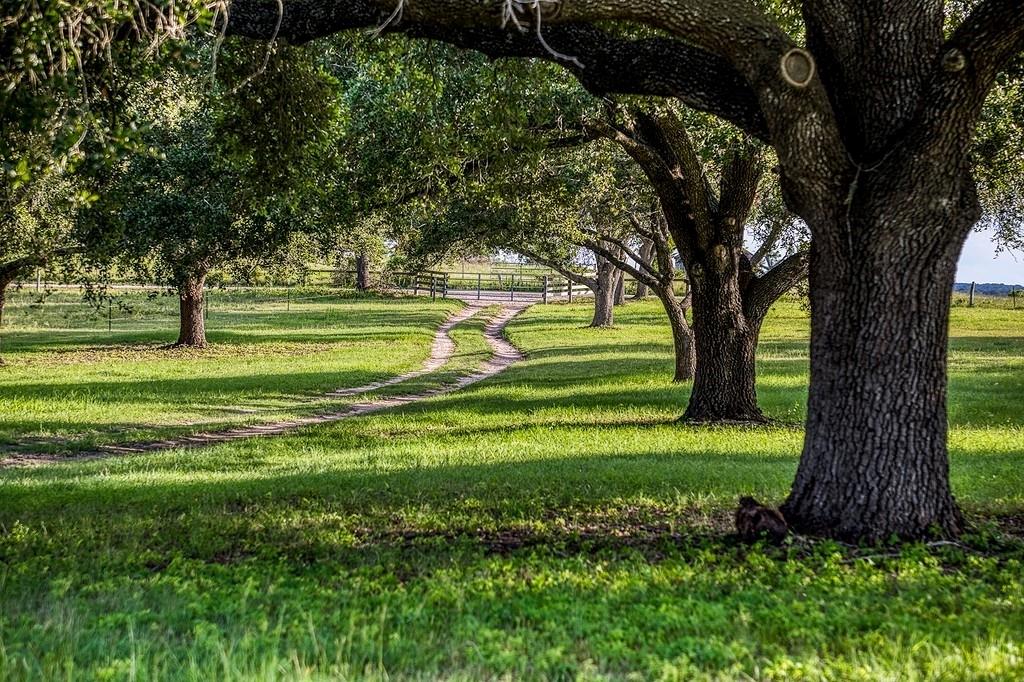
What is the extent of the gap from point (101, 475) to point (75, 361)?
2003cm

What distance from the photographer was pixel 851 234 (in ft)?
23.8

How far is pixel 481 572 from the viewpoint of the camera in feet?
20.7

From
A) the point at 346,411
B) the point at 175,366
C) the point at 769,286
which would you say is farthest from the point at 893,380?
the point at 175,366

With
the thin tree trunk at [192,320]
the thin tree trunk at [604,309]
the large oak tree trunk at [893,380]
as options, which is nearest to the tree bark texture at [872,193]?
the large oak tree trunk at [893,380]

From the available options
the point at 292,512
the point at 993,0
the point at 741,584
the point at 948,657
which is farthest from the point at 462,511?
the point at 993,0

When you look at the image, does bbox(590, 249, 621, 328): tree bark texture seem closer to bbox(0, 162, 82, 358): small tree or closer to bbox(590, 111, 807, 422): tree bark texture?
bbox(0, 162, 82, 358): small tree

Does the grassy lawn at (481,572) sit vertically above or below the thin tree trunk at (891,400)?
below

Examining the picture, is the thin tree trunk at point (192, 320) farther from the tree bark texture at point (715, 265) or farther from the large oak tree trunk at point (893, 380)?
the large oak tree trunk at point (893, 380)

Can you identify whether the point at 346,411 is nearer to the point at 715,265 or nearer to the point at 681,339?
the point at 681,339

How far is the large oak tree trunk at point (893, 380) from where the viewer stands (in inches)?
278

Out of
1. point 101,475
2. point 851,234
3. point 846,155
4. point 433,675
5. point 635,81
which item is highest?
point 635,81

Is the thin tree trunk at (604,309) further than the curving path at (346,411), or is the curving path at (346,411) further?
the thin tree trunk at (604,309)

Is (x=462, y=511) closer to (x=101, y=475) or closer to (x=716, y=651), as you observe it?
(x=716, y=651)

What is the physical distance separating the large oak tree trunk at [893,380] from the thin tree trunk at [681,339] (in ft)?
54.6
